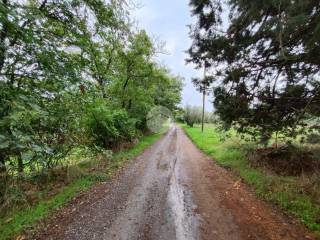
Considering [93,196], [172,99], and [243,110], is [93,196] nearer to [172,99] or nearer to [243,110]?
[243,110]

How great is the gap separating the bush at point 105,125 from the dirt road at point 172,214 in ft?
14.4

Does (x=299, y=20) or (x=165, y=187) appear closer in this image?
(x=299, y=20)

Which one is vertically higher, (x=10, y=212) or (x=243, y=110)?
(x=243, y=110)

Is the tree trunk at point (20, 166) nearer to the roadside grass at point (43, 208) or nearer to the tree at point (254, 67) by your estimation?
the roadside grass at point (43, 208)

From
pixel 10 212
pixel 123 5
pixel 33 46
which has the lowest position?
pixel 10 212

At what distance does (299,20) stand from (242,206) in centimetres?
404

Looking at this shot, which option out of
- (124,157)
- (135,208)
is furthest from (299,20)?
(124,157)

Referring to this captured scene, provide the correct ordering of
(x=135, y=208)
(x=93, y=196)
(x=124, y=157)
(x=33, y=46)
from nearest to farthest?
(x=33, y=46)
(x=135, y=208)
(x=93, y=196)
(x=124, y=157)

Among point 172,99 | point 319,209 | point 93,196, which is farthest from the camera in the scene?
point 172,99

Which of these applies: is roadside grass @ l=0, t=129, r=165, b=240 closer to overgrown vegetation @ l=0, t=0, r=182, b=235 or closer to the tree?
overgrown vegetation @ l=0, t=0, r=182, b=235

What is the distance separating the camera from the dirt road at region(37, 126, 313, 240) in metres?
4.16

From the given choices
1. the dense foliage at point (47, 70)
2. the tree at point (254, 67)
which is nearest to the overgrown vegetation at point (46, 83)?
the dense foliage at point (47, 70)

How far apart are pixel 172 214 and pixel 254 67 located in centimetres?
501

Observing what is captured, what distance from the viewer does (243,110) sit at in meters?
7.68
